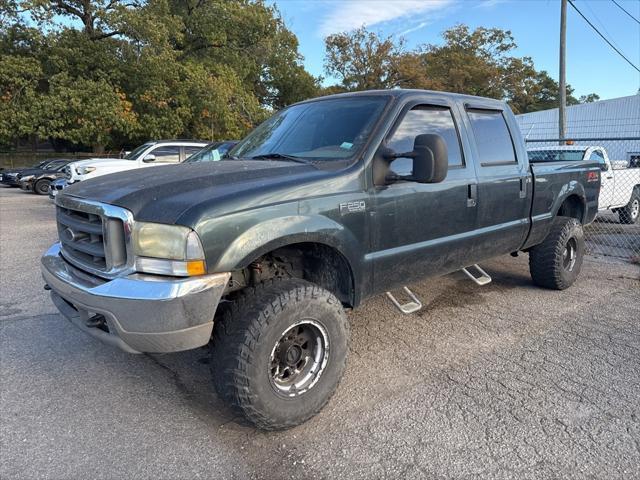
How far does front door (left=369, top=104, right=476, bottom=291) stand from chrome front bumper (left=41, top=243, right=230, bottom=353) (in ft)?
4.09

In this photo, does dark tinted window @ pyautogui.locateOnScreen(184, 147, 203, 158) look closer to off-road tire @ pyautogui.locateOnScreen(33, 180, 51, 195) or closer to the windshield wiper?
off-road tire @ pyautogui.locateOnScreen(33, 180, 51, 195)

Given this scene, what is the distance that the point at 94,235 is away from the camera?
287 cm

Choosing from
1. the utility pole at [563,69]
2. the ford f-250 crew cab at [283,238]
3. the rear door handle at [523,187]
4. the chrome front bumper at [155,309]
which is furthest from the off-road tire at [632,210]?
the chrome front bumper at [155,309]

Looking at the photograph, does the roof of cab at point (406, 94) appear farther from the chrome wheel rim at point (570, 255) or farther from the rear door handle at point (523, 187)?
the chrome wheel rim at point (570, 255)

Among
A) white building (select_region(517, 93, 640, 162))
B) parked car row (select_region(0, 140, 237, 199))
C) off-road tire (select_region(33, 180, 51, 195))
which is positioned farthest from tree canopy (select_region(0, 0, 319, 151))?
white building (select_region(517, 93, 640, 162))

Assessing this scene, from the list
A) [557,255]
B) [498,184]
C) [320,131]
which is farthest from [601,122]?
[320,131]

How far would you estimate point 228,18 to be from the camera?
28.6 m

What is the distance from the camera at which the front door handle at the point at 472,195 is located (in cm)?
400

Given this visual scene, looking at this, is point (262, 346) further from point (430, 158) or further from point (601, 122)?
point (601, 122)

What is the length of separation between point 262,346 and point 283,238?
2.00ft

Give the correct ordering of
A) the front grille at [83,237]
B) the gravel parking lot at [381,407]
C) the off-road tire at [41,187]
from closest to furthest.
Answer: the gravel parking lot at [381,407] → the front grille at [83,237] → the off-road tire at [41,187]

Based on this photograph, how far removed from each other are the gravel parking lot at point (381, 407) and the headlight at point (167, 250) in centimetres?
101

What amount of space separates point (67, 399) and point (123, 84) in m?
26.7

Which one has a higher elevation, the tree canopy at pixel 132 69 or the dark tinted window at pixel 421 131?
the tree canopy at pixel 132 69
